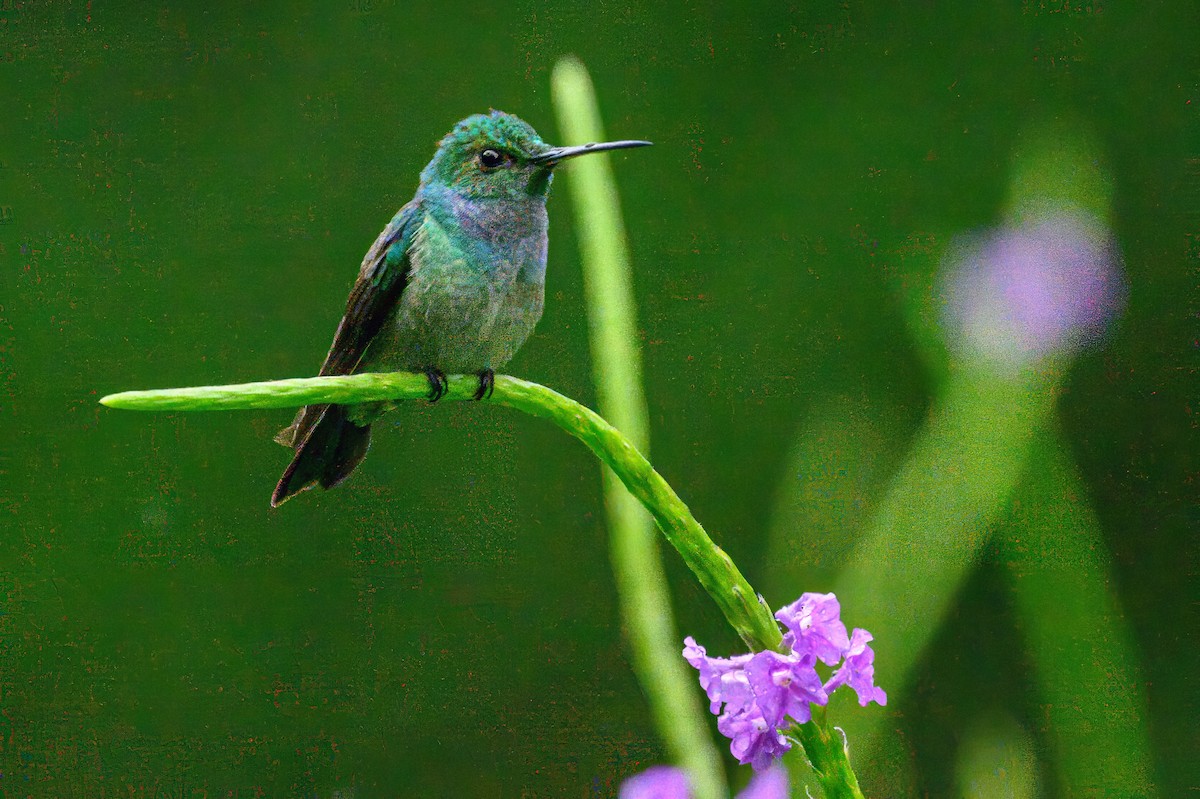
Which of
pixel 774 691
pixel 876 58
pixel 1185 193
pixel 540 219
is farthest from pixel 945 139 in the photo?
pixel 774 691

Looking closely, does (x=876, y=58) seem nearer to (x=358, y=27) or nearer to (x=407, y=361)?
(x=358, y=27)

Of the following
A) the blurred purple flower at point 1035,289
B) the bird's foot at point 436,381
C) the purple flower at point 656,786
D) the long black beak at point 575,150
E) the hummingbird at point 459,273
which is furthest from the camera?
the blurred purple flower at point 1035,289

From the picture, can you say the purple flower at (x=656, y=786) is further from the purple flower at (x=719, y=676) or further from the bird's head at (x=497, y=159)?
the bird's head at (x=497, y=159)

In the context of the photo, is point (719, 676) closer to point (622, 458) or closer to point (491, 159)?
point (622, 458)

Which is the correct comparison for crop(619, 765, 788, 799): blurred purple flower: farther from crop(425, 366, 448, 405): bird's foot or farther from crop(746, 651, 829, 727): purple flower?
crop(425, 366, 448, 405): bird's foot

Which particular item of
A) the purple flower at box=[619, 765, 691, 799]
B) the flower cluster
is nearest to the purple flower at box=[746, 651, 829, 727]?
the flower cluster

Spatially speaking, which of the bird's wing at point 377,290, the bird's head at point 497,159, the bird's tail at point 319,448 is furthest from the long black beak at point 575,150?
the bird's tail at point 319,448
